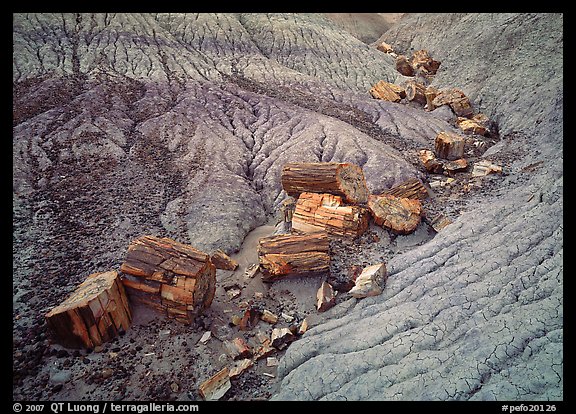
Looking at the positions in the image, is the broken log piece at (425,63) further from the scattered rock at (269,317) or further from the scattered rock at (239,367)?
the scattered rock at (239,367)

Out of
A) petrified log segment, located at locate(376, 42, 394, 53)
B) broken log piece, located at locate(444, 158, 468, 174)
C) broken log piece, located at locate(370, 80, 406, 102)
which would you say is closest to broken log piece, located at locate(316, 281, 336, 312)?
broken log piece, located at locate(444, 158, 468, 174)

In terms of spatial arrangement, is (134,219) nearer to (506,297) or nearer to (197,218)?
(197,218)

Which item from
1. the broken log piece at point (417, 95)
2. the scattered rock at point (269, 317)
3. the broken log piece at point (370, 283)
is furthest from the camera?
the broken log piece at point (417, 95)

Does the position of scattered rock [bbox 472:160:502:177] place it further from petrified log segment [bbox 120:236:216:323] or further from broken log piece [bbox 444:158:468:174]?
petrified log segment [bbox 120:236:216:323]

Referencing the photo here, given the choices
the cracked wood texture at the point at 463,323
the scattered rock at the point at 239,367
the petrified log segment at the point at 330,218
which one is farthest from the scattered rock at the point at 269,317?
the petrified log segment at the point at 330,218

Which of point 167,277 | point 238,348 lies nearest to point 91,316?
point 167,277

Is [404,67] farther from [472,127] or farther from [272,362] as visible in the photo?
[272,362]
